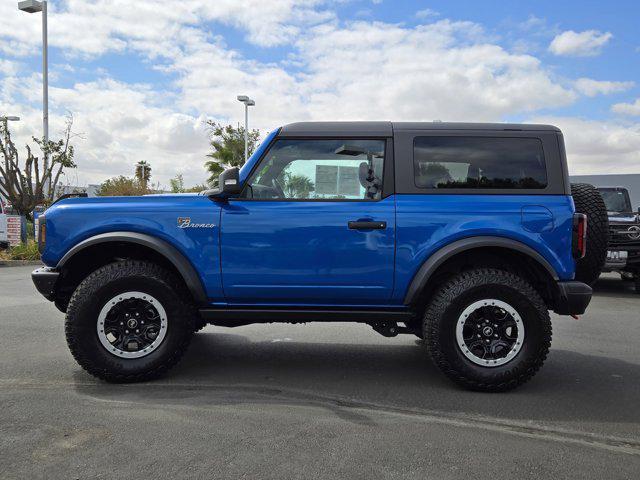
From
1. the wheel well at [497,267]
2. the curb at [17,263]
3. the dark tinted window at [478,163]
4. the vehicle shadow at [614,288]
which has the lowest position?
the vehicle shadow at [614,288]

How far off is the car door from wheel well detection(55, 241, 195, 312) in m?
0.59

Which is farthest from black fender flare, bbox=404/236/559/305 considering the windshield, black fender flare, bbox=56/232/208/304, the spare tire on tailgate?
the windshield

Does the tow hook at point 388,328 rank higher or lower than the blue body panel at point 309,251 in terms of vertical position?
lower

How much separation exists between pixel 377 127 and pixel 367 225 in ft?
2.69

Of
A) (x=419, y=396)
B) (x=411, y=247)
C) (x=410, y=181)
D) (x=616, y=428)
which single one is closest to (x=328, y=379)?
→ (x=419, y=396)

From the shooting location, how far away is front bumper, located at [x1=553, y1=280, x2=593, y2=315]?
13.5 ft

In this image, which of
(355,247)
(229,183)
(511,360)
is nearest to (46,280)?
(229,183)

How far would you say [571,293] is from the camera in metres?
4.11

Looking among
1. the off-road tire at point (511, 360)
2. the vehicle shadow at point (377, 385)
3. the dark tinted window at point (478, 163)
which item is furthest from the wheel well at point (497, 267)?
the vehicle shadow at point (377, 385)

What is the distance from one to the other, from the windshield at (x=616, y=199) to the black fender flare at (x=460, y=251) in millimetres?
8376

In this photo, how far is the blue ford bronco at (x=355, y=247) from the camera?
413 centimetres

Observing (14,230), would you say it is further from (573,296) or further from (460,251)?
(573,296)

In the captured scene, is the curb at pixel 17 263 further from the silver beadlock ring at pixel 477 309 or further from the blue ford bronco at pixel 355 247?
the silver beadlock ring at pixel 477 309

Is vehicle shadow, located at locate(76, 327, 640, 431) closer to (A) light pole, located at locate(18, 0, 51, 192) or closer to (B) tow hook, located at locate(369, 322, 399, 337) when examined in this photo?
(B) tow hook, located at locate(369, 322, 399, 337)
